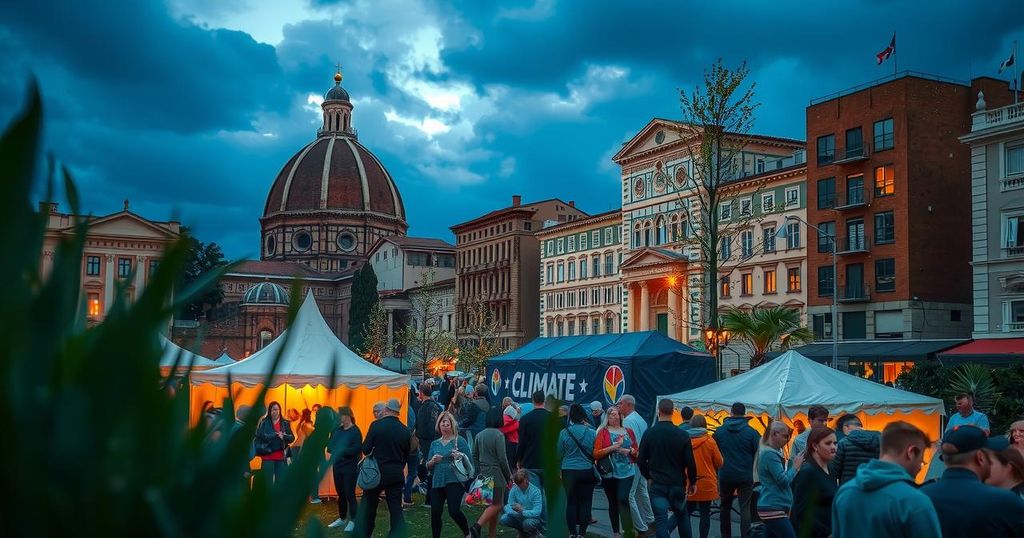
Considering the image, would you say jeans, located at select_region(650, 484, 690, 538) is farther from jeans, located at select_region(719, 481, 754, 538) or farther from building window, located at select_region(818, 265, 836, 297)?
building window, located at select_region(818, 265, 836, 297)

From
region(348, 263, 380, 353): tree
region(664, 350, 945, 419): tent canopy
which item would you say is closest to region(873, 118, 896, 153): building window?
region(664, 350, 945, 419): tent canopy

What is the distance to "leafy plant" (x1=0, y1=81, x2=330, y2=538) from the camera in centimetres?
81

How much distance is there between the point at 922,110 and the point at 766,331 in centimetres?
1908

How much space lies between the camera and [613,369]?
22.5 metres

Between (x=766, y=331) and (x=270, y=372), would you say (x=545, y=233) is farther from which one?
(x=270, y=372)

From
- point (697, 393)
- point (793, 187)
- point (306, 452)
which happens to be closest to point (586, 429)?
point (697, 393)

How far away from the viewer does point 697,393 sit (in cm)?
1728

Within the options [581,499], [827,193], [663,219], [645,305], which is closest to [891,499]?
[581,499]

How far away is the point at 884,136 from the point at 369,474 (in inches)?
1469

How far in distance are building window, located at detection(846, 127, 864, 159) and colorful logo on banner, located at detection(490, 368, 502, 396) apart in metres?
24.7

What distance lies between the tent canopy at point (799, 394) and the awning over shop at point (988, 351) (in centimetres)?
1732

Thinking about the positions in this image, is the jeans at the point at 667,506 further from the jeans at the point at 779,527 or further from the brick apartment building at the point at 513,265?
the brick apartment building at the point at 513,265

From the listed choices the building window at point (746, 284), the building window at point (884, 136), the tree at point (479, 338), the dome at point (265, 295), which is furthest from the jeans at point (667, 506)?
the dome at point (265, 295)

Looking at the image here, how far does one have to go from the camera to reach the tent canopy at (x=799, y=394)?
15.7 meters
